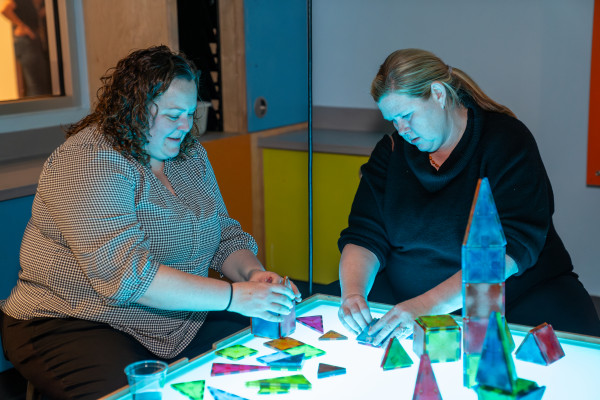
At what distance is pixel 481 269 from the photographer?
3.64ft

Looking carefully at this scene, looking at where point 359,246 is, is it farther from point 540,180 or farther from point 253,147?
point 253,147

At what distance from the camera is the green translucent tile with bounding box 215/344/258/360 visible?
1315 mm

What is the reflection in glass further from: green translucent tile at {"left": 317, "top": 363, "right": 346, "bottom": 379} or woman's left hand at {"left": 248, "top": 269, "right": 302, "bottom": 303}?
green translucent tile at {"left": 317, "top": 363, "right": 346, "bottom": 379}

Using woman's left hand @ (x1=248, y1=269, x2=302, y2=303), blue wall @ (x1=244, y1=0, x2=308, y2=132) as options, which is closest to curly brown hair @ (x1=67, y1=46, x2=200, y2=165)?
woman's left hand @ (x1=248, y1=269, x2=302, y2=303)

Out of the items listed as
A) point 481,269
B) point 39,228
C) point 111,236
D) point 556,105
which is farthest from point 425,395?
point 556,105

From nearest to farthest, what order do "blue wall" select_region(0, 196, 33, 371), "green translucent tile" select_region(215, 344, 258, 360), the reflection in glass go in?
"green translucent tile" select_region(215, 344, 258, 360) < "blue wall" select_region(0, 196, 33, 371) < the reflection in glass

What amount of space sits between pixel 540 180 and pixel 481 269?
24.6 inches

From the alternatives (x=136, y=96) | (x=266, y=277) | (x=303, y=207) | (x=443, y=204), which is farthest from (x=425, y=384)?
(x=303, y=207)

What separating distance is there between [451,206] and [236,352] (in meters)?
0.67

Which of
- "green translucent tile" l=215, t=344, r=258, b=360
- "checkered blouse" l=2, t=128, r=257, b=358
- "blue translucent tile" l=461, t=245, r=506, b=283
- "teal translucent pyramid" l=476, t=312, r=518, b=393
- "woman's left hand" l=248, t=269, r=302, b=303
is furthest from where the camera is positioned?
"woman's left hand" l=248, t=269, r=302, b=303

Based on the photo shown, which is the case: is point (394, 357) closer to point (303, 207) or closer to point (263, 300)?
point (263, 300)

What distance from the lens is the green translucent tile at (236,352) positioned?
4.32 ft

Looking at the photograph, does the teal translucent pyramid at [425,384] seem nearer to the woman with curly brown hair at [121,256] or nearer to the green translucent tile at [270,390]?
the green translucent tile at [270,390]

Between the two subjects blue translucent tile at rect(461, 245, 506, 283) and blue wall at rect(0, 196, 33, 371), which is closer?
blue translucent tile at rect(461, 245, 506, 283)
